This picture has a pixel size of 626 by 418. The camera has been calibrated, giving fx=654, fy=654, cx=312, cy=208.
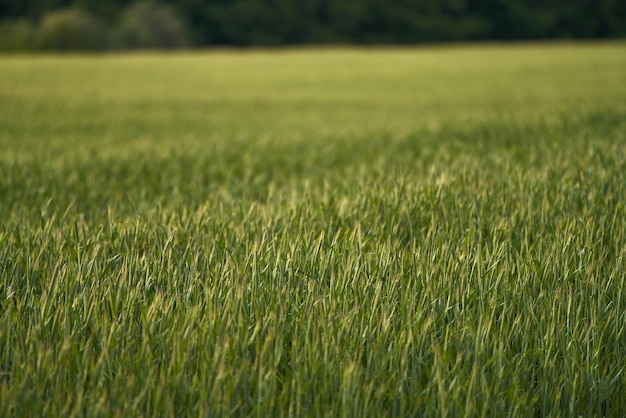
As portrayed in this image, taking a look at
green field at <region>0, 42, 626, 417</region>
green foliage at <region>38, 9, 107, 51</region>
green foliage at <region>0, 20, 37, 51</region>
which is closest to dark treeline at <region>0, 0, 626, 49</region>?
green foliage at <region>38, 9, 107, 51</region>

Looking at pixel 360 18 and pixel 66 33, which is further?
pixel 360 18

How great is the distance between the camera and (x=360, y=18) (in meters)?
69.8

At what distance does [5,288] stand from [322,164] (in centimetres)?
513

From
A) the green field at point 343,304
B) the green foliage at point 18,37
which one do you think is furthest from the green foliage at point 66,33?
the green field at point 343,304

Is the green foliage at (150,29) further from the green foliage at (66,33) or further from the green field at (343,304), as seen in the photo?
the green field at (343,304)

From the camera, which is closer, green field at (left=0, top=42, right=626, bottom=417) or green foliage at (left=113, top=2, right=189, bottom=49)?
green field at (left=0, top=42, right=626, bottom=417)

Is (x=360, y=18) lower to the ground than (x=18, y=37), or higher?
higher

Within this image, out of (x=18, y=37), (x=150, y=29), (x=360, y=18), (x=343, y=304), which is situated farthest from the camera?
(x=360, y=18)

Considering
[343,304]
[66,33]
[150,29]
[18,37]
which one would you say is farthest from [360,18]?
[343,304]

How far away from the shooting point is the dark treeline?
64312 millimetres

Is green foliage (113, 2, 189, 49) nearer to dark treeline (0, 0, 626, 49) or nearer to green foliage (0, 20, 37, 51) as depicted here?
dark treeline (0, 0, 626, 49)

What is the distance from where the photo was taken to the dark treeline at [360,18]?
64.3 m

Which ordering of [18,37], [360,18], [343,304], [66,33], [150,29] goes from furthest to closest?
[360,18] → [150,29] → [66,33] → [18,37] → [343,304]

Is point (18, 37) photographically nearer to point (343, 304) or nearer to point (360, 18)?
point (360, 18)
